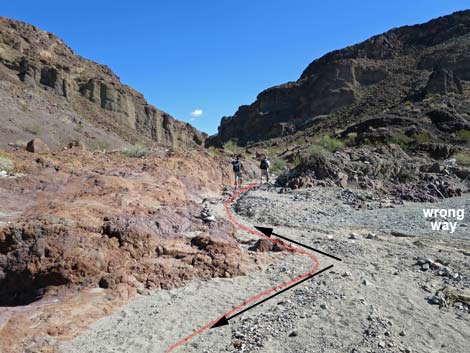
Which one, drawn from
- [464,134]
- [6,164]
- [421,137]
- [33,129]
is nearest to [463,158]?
[421,137]

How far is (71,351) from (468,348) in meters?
4.05

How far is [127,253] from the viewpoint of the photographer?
5.37m

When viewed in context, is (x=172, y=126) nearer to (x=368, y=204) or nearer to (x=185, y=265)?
(x=368, y=204)

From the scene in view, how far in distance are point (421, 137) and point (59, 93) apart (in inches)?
1452

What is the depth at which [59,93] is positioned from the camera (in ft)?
141

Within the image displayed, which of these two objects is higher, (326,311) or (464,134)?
(464,134)

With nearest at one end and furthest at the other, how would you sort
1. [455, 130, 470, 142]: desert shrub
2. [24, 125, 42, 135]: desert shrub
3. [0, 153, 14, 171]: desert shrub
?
[0, 153, 14, 171]: desert shrub
[455, 130, 470, 142]: desert shrub
[24, 125, 42, 135]: desert shrub

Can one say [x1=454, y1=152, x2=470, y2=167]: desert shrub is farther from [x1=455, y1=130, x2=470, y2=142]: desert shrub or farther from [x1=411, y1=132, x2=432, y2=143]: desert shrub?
[x1=455, y1=130, x2=470, y2=142]: desert shrub

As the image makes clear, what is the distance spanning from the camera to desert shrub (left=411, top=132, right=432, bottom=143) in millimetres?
25641

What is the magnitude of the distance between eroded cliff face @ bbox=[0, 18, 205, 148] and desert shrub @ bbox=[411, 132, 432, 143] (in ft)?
83.8

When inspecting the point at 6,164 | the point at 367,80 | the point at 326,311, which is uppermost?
the point at 367,80

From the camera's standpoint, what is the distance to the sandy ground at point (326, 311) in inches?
160

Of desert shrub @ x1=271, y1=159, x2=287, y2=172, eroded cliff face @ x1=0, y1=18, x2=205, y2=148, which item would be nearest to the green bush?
desert shrub @ x1=271, y1=159, x2=287, y2=172

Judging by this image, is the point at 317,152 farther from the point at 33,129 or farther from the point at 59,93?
the point at 59,93
